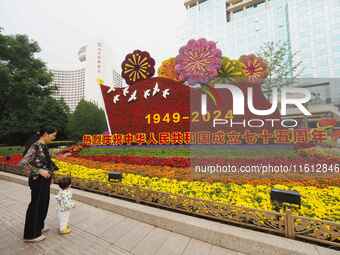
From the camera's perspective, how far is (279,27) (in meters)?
44.6

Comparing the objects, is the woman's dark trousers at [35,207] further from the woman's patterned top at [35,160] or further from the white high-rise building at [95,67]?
the white high-rise building at [95,67]

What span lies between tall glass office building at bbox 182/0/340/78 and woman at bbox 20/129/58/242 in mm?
35793

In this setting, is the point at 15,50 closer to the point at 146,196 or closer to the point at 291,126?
the point at 146,196

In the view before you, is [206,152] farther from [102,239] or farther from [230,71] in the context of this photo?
[230,71]

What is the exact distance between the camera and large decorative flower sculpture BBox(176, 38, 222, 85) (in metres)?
12.7

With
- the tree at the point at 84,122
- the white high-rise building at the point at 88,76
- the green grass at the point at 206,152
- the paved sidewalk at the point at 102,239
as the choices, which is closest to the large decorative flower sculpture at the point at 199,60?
the green grass at the point at 206,152

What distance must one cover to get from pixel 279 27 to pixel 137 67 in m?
44.5

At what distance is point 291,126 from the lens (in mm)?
8383

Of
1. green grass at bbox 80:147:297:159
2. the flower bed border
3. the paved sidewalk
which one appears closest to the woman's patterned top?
the paved sidewalk

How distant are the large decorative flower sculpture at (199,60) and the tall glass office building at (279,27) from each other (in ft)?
81.2

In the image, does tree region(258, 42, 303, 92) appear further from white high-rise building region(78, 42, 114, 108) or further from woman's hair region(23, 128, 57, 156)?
white high-rise building region(78, 42, 114, 108)

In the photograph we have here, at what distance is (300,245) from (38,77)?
52.4 feet

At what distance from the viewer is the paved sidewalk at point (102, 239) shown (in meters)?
2.77

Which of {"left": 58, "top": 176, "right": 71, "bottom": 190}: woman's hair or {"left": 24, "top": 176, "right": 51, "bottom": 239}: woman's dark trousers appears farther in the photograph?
{"left": 58, "top": 176, "right": 71, "bottom": 190}: woman's hair
